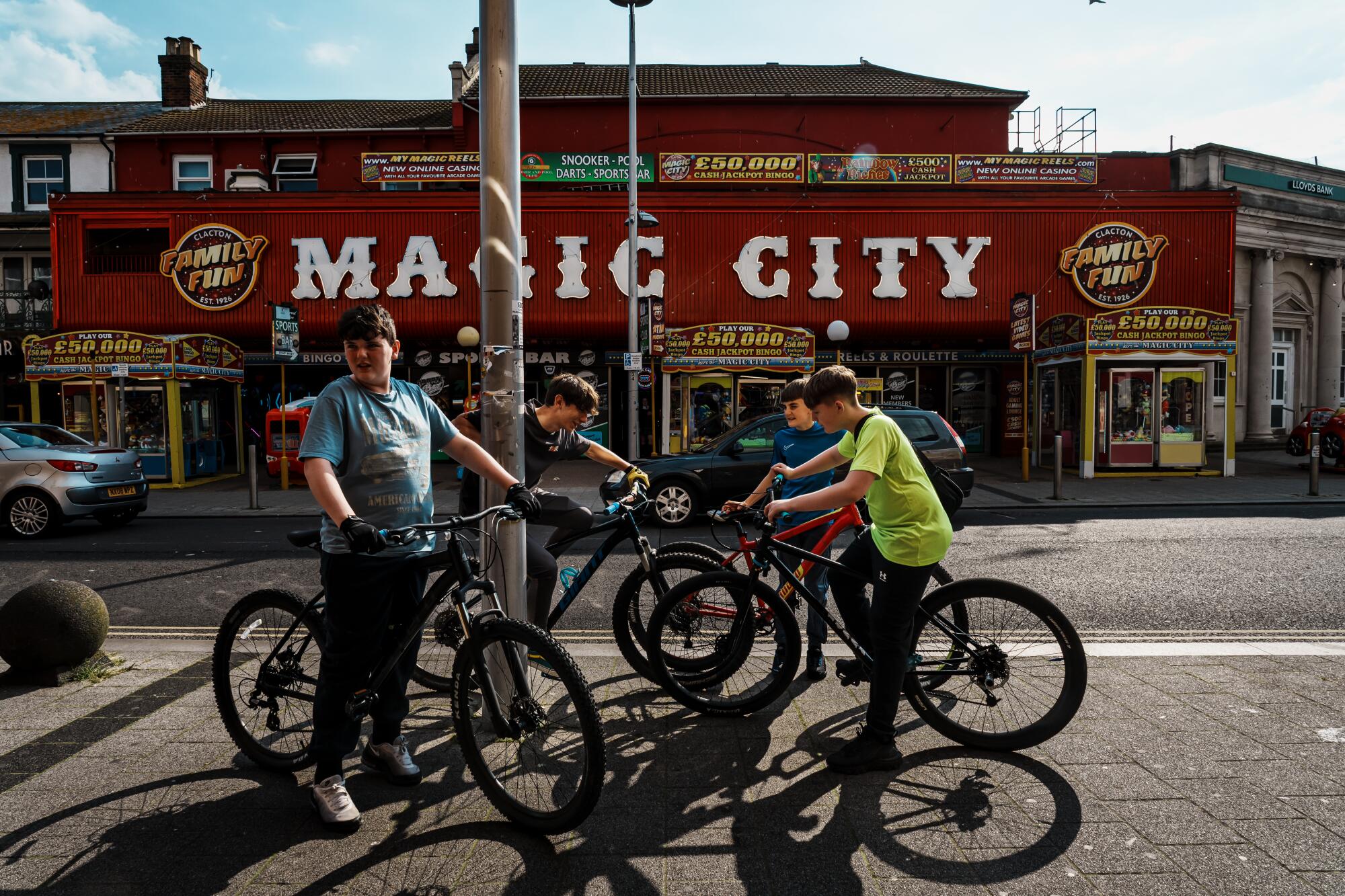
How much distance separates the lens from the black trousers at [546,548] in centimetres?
421

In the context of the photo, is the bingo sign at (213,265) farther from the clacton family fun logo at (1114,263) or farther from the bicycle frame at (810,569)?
the clacton family fun logo at (1114,263)

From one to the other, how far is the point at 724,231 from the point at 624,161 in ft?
10.8

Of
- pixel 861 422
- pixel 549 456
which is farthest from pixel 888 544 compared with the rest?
pixel 549 456

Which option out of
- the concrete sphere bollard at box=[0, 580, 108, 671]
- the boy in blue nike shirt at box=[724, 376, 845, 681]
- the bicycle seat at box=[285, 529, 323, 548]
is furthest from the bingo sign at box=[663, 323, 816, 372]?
the bicycle seat at box=[285, 529, 323, 548]

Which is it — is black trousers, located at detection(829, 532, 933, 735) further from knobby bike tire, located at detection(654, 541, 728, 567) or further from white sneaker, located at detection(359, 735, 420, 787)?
white sneaker, located at detection(359, 735, 420, 787)

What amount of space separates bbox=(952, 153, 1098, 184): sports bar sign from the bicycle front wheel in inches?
818

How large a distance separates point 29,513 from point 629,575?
9851 millimetres

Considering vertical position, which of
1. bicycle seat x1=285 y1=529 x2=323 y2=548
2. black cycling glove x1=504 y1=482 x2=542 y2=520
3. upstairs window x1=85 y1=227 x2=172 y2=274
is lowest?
bicycle seat x1=285 y1=529 x2=323 y2=548

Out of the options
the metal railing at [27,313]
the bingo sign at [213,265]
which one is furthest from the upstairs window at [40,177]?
the bingo sign at [213,265]

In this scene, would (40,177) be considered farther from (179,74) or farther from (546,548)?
(546,548)

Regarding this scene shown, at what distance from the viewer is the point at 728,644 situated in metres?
4.11

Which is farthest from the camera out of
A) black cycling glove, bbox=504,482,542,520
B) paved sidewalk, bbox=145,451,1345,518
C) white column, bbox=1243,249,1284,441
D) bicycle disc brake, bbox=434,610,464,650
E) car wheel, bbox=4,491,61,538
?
white column, bbox=1243,249,1284,441

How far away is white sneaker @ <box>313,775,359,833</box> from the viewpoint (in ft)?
9.60

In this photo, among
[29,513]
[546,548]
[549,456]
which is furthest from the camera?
[29,513]
